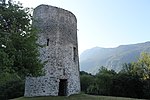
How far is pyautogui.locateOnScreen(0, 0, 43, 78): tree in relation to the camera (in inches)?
515

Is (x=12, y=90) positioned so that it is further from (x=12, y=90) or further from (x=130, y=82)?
(x=130, y=82)

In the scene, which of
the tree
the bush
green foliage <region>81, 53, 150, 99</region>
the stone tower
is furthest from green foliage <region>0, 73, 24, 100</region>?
the tree

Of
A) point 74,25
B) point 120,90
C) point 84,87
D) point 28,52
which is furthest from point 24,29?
point 84,87

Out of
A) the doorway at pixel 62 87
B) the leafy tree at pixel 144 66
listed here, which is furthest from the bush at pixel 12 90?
the leafy tree at pixel 144 66

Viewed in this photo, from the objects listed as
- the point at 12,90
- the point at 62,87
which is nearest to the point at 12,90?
the point at 12,90

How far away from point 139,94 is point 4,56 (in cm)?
2706

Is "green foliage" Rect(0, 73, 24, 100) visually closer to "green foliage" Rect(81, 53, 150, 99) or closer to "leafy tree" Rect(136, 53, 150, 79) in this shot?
"green foliage" Rect(81, 53, 150, 99)

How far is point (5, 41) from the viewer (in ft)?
42.1

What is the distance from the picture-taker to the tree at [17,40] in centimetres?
1308

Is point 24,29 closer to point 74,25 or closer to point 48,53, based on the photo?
point 48,53

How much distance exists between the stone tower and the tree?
722cm

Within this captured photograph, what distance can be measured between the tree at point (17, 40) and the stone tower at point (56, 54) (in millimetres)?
7215

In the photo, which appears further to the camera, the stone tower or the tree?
the stone tower

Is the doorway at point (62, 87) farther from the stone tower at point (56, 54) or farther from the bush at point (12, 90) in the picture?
the bush at point (12, 90)
